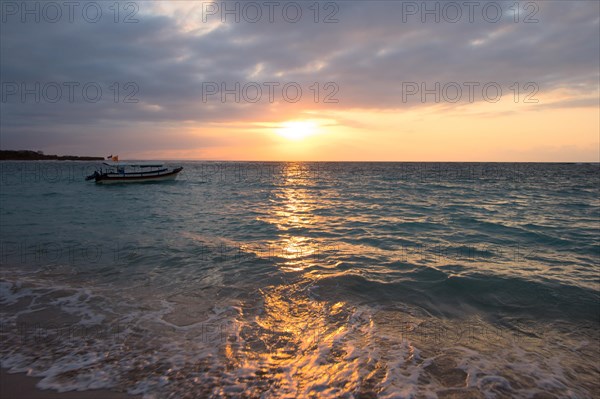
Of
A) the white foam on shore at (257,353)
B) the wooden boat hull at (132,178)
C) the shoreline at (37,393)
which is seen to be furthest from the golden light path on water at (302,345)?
the wooden boat hull at (132,178)

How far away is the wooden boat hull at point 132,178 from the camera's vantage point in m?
51.5

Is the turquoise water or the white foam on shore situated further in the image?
the turquoise water

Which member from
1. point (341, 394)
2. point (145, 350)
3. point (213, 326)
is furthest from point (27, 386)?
point (341, 394)

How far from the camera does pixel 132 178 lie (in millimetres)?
53219

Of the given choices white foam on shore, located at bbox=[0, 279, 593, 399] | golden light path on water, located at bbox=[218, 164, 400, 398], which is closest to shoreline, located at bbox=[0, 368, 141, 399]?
white foam on shore, located at bbox=[0, 279, 593, 399]

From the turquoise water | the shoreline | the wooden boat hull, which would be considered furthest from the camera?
the wooden boat hull

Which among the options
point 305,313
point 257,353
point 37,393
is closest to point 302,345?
point 257,353

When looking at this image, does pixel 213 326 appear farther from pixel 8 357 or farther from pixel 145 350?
pixel 8 357

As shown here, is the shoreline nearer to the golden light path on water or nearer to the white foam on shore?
the white foam on shore

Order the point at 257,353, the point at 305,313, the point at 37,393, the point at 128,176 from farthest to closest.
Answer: the point at 128,176
the point at 305,313
the point at 257,353
the point at 37,393

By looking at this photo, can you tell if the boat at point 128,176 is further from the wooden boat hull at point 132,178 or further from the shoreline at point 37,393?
the shoreline at point 37,393

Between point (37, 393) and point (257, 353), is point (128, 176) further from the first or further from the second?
point (257, 353)

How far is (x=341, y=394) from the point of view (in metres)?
4.85

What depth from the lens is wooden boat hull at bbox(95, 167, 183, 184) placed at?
51.5 m
